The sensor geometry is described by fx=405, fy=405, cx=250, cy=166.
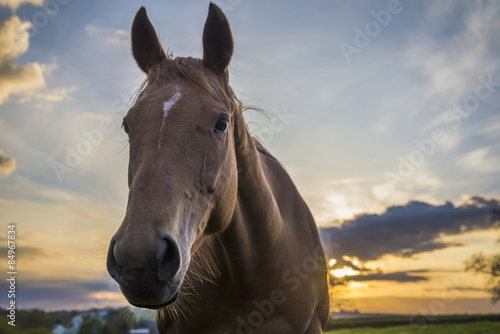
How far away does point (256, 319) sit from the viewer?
4125 millimetres

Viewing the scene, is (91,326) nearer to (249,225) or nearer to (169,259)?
(249,225)

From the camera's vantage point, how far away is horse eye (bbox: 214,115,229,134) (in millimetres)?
3172

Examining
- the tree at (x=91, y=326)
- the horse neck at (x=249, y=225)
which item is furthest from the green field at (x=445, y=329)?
the horse neck at (x=249, y=225)

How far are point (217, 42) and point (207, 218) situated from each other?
174 centimetres

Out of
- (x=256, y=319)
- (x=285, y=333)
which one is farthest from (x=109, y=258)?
(x=285, y=333)

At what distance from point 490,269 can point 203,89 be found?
34001 millimetres

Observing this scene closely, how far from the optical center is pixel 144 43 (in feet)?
13.4

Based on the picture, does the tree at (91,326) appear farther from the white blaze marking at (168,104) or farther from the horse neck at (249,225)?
the white blaze marking at (168,104)

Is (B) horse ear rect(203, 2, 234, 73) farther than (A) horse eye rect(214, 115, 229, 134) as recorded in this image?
Yes

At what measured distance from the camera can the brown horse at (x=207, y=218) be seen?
7.96 feet

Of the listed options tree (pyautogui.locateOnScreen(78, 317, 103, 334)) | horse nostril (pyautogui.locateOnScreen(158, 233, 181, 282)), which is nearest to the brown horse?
horse nostril (pyautogui.locateOnScreen(158, 233, 181, 282))

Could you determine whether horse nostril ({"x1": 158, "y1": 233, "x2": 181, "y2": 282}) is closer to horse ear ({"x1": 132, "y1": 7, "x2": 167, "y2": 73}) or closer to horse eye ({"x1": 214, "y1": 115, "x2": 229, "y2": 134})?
horse eye ({"x1": 214, "y1": 115, "x2": 229, "y2": 134})

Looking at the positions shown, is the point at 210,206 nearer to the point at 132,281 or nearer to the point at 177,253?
the point at 177,253

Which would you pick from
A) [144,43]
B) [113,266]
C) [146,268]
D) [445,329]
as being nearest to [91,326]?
[445,329]
